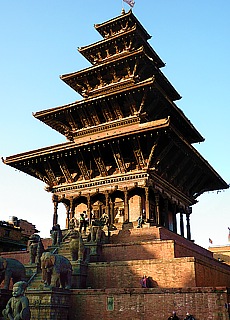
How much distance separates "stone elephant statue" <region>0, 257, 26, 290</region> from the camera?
1538cm

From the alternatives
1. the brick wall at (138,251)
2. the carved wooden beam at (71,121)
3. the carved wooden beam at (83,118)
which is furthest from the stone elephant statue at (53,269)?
the carved wooden beam at (71,121)

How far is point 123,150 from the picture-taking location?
25297 millimetres

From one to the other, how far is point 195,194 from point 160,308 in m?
19.5

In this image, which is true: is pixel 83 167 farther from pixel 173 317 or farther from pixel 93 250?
pixel 173 317

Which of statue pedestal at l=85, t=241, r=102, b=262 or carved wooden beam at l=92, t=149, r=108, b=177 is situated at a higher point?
carved wooden beam at l=92, t=149, r=108, b=177

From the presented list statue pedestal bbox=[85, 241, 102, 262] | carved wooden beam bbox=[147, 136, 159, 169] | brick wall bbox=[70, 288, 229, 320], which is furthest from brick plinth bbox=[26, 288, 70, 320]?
carved wooden beam bbox=[147, 136, 159, 169]

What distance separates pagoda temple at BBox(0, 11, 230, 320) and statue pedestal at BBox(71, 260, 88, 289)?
1.8 inches

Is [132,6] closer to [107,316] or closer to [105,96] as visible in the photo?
[105,96]

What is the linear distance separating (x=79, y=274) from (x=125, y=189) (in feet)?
29.7

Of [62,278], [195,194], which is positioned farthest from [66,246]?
[195,194]

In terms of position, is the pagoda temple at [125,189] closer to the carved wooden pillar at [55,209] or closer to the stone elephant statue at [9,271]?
the carved wooden pillar at [55,209]

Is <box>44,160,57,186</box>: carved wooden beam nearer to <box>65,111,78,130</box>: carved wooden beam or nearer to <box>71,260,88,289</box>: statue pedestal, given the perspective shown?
<box>65,111,78,130</box>: carved wooden beam

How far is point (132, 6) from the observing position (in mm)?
36188

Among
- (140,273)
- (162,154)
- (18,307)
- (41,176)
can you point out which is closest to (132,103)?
(162,154)
